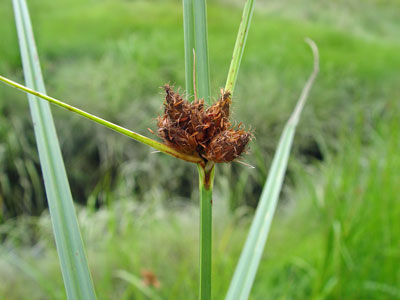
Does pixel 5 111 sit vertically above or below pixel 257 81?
below

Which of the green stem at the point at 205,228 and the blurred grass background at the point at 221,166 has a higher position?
the green stem at the point at 205,228

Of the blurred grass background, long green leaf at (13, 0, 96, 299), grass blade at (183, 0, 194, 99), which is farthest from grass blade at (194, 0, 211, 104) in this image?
the blurred grass background

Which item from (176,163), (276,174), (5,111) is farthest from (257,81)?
(276,174)

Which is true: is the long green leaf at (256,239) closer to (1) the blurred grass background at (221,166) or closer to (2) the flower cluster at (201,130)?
(2) the flower cluster at (201,130)

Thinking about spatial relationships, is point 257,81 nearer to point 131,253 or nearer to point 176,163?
point 176,163

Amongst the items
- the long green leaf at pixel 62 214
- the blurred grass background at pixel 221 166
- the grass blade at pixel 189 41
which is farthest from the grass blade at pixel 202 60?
the blurred grass background at pixel 221 166

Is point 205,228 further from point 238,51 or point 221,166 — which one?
point 221,166

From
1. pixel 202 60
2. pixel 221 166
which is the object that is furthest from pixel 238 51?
pixel 221 166
